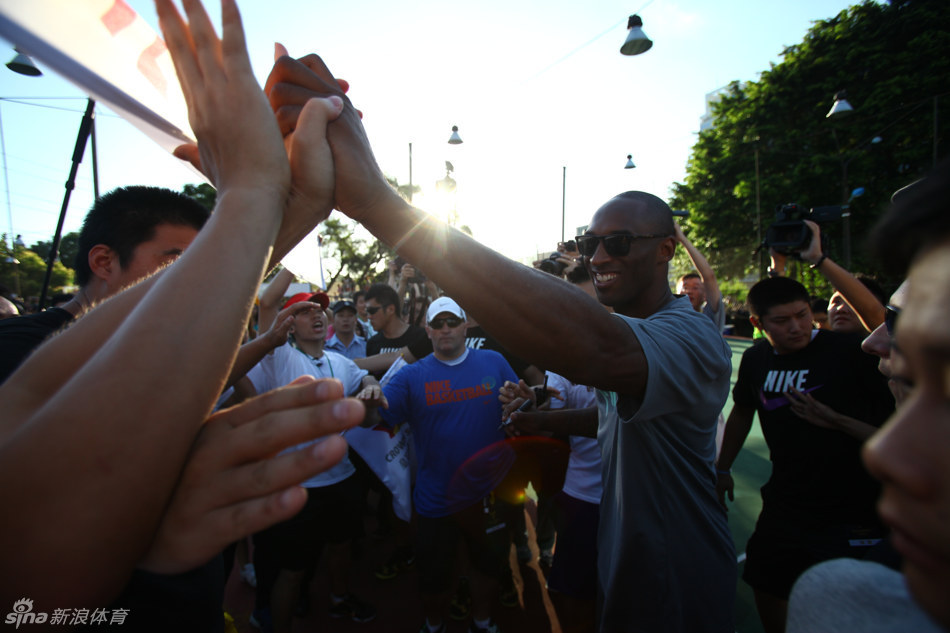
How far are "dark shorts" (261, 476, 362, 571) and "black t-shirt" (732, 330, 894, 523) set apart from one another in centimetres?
340

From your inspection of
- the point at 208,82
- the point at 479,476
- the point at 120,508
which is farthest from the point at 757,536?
the point at 208,82

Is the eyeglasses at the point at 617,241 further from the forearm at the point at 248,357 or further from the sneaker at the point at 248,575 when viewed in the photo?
the sneaker at the point at 248,575

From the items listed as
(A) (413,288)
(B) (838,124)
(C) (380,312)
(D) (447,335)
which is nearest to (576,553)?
(D) (447,335)

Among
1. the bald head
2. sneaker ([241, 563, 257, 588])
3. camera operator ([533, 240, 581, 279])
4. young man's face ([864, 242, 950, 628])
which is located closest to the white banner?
young man's face ([864, 242, 950, 628])

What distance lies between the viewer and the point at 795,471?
9.83 ft

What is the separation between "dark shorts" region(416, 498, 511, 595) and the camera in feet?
11.6

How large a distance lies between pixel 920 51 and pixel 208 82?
31709 millimetres

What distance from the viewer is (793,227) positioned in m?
3.52

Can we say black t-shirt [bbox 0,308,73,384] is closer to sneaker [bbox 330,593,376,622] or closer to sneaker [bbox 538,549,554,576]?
sneaker [bbox 330,593,376,622]

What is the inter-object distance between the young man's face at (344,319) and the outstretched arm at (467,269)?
5510mm

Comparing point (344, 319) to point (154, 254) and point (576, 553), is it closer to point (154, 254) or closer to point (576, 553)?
point (154, 254)

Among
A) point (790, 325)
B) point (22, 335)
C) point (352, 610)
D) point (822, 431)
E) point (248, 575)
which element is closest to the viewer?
point (22, 335)

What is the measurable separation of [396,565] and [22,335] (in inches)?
167

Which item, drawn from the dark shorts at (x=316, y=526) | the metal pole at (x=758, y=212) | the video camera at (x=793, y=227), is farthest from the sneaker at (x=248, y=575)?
the metal pole at (x=758, y=212)
